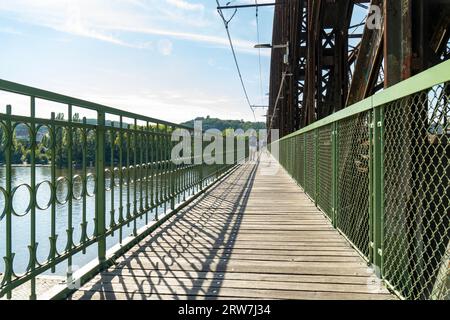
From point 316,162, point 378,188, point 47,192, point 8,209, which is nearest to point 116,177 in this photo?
point 47,192

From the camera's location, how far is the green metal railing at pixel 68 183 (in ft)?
6.44

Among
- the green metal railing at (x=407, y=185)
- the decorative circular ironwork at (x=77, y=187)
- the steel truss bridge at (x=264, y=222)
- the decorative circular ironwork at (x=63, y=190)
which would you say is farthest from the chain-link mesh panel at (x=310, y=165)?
the decorative circular ironwork at (x=63, y=190)

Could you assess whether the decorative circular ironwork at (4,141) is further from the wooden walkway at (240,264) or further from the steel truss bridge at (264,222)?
the wooden walkway at (240,264)

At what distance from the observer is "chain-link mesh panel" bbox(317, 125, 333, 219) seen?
4453 mm

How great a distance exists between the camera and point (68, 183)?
8.02 feet

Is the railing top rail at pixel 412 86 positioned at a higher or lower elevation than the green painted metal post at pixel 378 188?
higher

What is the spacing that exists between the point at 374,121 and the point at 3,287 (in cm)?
250

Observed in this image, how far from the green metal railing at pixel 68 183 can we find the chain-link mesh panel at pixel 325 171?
2.08 m

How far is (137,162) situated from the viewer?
3.97m

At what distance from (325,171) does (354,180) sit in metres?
1.21

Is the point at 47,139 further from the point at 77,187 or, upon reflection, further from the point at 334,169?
the point at 334,169
